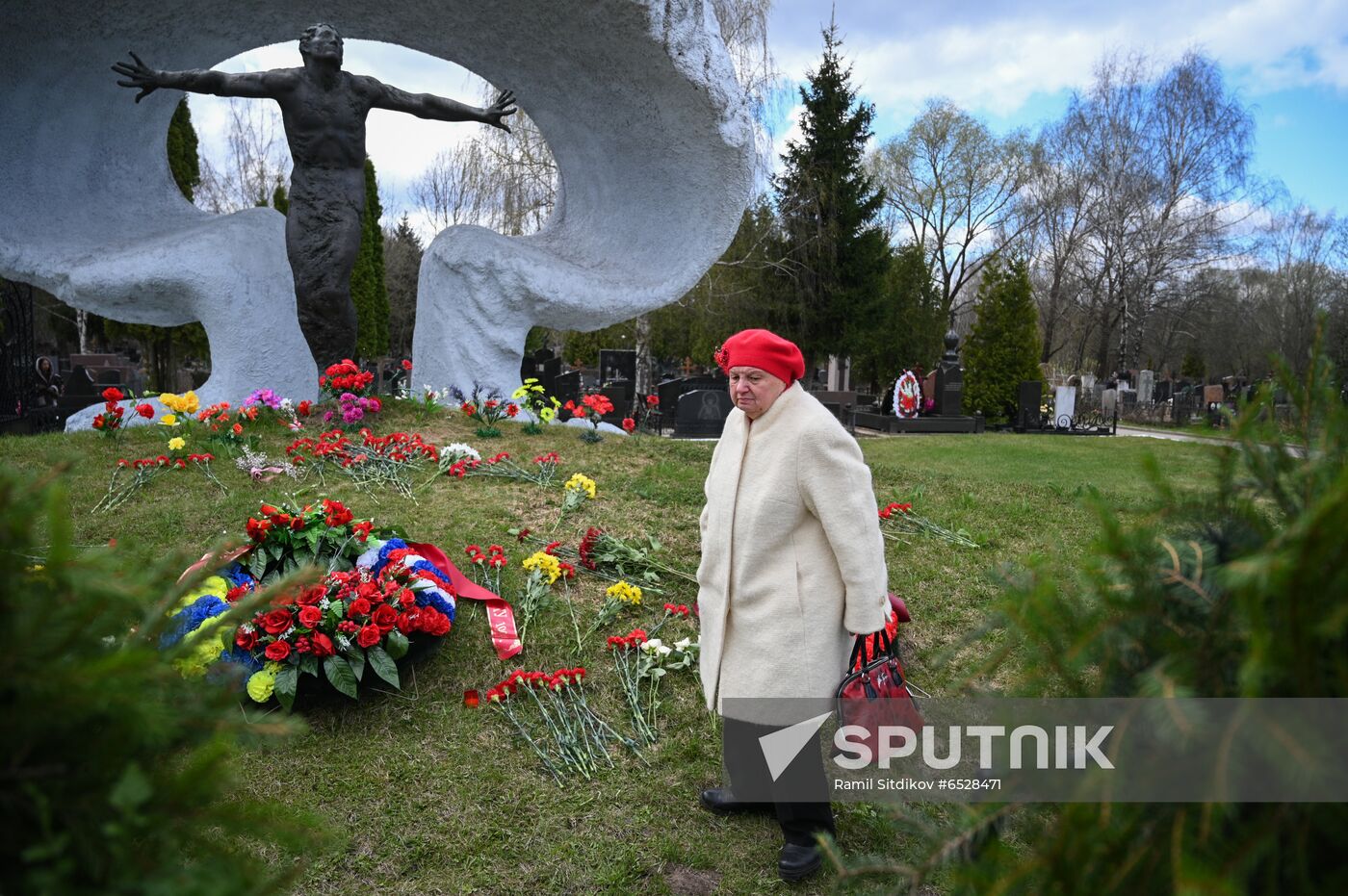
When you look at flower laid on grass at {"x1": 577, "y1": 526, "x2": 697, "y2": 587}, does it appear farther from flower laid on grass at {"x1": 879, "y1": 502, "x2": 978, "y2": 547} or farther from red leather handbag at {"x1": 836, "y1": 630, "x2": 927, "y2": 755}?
red leather handbag at {"x1": 836, "y1": 630, "x2": 927, "y2": 755}

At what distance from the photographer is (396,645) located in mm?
3400

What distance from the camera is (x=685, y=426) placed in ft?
43.3

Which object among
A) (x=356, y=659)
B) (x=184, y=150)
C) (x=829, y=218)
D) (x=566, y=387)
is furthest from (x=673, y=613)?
(x=184, y=150)

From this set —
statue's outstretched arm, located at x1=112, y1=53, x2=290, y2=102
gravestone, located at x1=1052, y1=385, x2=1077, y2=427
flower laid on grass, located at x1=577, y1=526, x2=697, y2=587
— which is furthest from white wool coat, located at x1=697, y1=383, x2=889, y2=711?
gravestone, located at x1=1052, y1=385, x2=1077, y2=427

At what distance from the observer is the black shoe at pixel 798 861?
2510mm

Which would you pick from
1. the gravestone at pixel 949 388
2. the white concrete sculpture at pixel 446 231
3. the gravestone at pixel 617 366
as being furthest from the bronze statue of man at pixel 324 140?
the gravestone at pixel 949 388

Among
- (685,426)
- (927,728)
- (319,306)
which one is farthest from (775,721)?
(685,426)

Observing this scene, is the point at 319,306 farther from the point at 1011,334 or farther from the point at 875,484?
the point at 1011,334

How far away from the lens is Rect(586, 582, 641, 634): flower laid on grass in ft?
13.6

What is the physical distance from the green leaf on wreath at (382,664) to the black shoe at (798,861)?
1.68m

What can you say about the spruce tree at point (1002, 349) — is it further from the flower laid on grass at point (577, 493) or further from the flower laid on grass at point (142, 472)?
the flower laid on grass at point (142, 472)

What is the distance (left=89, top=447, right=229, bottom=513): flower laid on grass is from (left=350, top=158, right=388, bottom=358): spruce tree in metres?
17.8

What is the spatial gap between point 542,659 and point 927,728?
67.6 inches

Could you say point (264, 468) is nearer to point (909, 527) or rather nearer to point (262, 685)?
point (262, 685)
